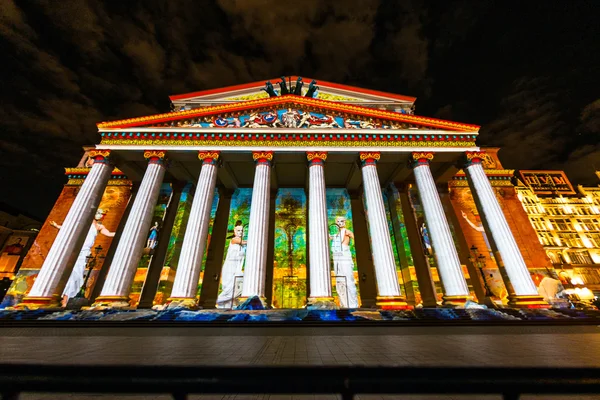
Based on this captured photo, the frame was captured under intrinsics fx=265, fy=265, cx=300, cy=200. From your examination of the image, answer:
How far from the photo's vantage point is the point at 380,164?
16.7m

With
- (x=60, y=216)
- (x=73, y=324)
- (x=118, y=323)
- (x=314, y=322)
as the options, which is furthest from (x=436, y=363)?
(x=60, y=216)

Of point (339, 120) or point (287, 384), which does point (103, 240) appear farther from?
point (287, 384)

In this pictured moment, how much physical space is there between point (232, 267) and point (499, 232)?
565 inches

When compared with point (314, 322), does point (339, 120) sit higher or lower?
higher

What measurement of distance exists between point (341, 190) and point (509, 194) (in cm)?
1162

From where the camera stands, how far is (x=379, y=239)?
12586mm

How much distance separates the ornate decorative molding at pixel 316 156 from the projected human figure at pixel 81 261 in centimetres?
1282

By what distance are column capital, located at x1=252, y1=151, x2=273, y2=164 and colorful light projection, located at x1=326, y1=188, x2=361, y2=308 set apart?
588 cm

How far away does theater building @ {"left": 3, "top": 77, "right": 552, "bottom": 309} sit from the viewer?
1198 cm

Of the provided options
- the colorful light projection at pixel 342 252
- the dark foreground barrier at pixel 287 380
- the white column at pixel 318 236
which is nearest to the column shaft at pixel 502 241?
the colorful light projection at pixel 342 252

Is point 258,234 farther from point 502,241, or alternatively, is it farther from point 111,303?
point 502,241

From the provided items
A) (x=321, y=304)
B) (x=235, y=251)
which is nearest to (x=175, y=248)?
(x=235, y=251)

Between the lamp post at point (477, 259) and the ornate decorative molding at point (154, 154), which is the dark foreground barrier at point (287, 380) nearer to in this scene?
the ornate decorative molding at point (154, 154)

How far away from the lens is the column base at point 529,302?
1119cm
